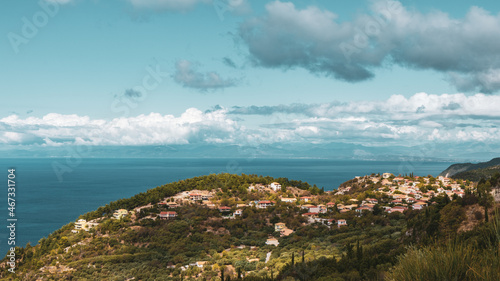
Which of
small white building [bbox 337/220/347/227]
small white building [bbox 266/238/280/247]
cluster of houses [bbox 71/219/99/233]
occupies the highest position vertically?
small white building [bbox 337/220/347/227]

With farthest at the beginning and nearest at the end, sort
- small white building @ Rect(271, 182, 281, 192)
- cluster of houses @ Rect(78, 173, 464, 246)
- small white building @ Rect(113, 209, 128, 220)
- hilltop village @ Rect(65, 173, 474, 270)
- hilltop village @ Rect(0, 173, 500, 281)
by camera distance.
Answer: small white building @ Rect(271, 182, 281, 192), small white building @ Rect(113, 209, 128, 220), cluster of houses @ Rect(78, 173, 464, 246), hilltop village @ Rect(65, 173, 474, 270), hilltop village @ Rect(0, 173, 500, 281)

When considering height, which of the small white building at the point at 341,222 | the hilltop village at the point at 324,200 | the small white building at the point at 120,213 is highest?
the hilltop village at the point at 324,200

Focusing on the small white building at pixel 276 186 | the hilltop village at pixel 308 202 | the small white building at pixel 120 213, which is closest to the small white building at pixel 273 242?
the hilltop village at pixel 308 202

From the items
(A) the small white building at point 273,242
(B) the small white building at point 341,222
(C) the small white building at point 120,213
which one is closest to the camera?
(A) the small white building at point 273,242

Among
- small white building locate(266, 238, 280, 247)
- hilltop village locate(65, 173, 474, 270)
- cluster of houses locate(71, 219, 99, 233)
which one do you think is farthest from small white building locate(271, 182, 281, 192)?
cluster of houses locate(71, 219, 99, 233)

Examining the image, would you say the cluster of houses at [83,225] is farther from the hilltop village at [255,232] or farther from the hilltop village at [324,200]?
the hilltop village at [255,232]

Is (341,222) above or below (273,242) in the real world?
above

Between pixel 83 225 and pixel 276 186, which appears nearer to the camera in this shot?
pixel 83 225

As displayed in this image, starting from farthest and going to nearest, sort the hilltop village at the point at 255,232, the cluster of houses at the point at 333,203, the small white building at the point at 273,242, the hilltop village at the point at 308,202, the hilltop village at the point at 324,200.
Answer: the hilltop village at the point at 324,200 < the cluster of houses at the point at 333,203 < the hilltop village at the point at 308,202 < the small white building at the point at 273,242 < the hilltop village at the point at 255,232

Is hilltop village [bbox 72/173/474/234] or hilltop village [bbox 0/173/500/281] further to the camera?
hilltop village [bbox 72/173/474/234]

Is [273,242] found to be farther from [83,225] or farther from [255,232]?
[83,225]

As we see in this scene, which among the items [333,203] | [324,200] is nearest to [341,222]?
[333,203]

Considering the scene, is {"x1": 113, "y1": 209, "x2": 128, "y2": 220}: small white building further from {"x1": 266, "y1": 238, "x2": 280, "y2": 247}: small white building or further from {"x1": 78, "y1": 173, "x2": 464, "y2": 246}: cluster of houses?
{"x1": 266, "y1": 238, "x2": 280, "y2": 247}: small white building
